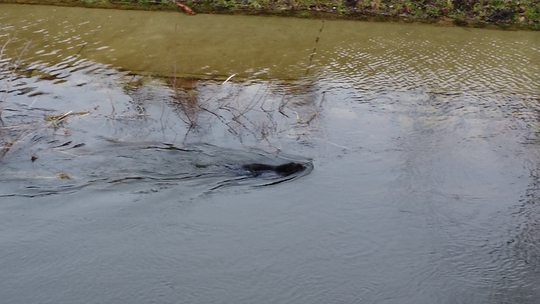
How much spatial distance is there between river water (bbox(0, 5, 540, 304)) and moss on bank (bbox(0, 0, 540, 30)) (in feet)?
1.48

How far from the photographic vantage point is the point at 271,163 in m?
5.81

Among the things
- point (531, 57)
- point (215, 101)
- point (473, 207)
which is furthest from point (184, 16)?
point (473, 207)

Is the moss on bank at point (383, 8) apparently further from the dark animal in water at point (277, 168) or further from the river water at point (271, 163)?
the dark animal in water at point (277, 168)

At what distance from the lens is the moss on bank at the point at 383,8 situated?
9117 mm

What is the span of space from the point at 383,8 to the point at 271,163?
4517mm

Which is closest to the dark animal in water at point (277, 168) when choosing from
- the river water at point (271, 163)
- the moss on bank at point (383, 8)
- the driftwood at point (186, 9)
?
the river water at point (271, 163)

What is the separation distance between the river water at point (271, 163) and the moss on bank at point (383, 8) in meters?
0.45

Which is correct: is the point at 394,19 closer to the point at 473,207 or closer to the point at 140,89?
the point at 140,89

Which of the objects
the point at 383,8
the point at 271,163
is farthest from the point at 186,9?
the point at 271,163

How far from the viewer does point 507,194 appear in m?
5.43

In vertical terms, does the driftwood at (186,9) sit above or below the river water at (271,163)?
above

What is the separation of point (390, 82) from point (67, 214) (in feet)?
12.8

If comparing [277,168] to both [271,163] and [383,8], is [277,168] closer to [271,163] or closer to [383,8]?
[271,163]

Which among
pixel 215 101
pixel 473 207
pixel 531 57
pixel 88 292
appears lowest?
pixel 88 292
